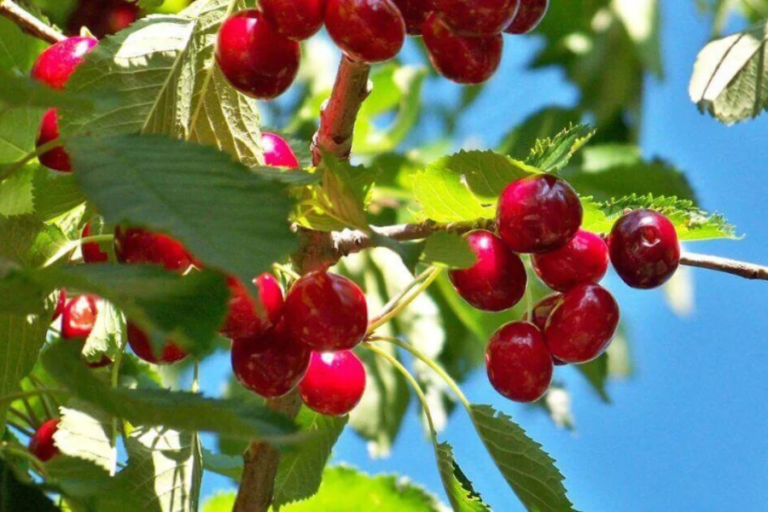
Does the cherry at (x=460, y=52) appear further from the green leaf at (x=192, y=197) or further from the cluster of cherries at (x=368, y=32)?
the green leaf at (x=192, y=197)

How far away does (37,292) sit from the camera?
83cm

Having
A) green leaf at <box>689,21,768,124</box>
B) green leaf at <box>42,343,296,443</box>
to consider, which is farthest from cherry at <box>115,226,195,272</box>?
green leaf at <box>689,21,768,124</box>

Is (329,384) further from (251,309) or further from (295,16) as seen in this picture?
(295,16)

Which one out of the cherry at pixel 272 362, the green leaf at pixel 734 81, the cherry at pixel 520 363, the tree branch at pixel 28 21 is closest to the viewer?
the cherry at pixel 272 362

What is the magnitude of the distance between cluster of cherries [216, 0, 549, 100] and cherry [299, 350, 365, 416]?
0.26m

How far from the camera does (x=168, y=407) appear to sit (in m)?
A: 0.75

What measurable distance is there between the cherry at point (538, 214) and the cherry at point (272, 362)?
19cm

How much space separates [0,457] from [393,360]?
434mm

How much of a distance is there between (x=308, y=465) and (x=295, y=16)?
0.52 m

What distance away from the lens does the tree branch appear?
50.2 inches

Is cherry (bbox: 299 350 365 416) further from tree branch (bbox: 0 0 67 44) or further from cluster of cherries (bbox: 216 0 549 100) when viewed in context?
tree branch (bbox: 0 0 67 44)

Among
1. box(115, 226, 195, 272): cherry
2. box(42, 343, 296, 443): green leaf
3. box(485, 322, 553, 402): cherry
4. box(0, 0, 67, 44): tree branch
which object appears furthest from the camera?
box(0, 0, 67, 44): tree branch

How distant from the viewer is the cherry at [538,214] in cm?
103

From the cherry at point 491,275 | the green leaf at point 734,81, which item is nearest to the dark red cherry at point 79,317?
the cherry at point 491,275
